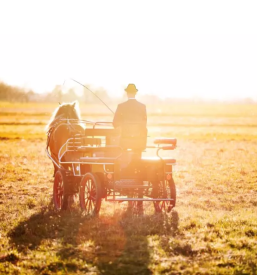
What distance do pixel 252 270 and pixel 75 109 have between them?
22.5 feet

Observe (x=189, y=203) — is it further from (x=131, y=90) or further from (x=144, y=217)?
(x=131, y=90)

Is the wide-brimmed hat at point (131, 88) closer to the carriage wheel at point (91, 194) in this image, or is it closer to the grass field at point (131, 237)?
the carriage wheel at point (91, 194)

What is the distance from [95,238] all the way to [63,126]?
14.5ft

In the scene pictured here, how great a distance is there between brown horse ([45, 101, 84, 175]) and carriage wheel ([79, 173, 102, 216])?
1.86 meters

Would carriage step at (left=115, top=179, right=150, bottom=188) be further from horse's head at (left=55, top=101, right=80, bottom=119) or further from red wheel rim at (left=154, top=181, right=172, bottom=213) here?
horse's head at (left=55, top=101, right=80, bottom=119)

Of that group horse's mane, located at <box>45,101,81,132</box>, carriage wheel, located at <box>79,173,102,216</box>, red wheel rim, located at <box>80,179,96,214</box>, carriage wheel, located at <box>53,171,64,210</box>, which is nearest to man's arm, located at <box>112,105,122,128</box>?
carriage wheel, located at <box>79,173,102,216</box>

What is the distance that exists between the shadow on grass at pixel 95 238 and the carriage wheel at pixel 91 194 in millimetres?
204

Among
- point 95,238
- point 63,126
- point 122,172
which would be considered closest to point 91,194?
point 122,172

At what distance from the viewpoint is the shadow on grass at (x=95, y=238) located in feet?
20.9

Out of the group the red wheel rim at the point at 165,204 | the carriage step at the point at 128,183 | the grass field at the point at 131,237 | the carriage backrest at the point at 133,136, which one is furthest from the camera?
the red wheel rim at the point at 165,204

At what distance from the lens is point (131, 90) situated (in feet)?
30.7

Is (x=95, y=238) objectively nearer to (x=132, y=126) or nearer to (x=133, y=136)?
(x=133, y=136)

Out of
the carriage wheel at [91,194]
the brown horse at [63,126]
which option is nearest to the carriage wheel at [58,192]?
the carriage wheel at [91,194]

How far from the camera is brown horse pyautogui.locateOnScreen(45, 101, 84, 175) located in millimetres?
11250
